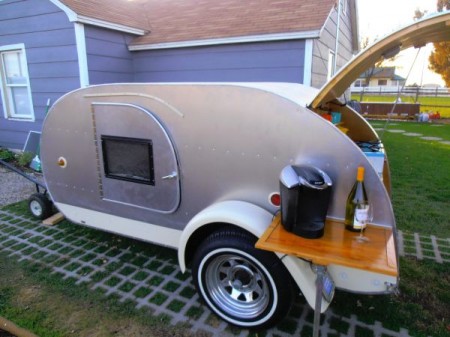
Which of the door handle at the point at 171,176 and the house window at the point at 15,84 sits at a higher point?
the house window at the point at 15,84

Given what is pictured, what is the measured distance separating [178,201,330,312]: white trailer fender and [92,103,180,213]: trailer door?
42 centimetres

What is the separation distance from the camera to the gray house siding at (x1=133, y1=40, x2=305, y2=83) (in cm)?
681

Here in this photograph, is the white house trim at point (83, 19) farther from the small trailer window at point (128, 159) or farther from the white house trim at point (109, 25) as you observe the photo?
the small trailer window at point (128, 159)

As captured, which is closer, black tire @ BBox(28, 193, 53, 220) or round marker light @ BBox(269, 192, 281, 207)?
round marker light @ BBox(269, 192, 281, 207)

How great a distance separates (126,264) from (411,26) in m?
3.43

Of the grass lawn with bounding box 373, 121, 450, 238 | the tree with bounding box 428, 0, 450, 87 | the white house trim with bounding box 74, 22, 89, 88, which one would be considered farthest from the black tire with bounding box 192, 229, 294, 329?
the tree with bounding box 428, 0, 450, 87

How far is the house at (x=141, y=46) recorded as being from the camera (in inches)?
267

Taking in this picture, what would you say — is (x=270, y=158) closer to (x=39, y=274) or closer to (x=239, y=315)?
(x=239, y=315)

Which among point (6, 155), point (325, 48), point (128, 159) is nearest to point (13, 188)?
point (6, 155)

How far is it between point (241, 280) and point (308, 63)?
5.10 m

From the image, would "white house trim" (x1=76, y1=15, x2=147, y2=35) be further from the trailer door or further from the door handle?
the door handle

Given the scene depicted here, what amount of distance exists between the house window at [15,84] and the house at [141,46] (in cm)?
2

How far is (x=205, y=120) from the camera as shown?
9.22 ft

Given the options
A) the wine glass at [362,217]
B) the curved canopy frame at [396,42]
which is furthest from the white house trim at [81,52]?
the wine glass at [362,217]
